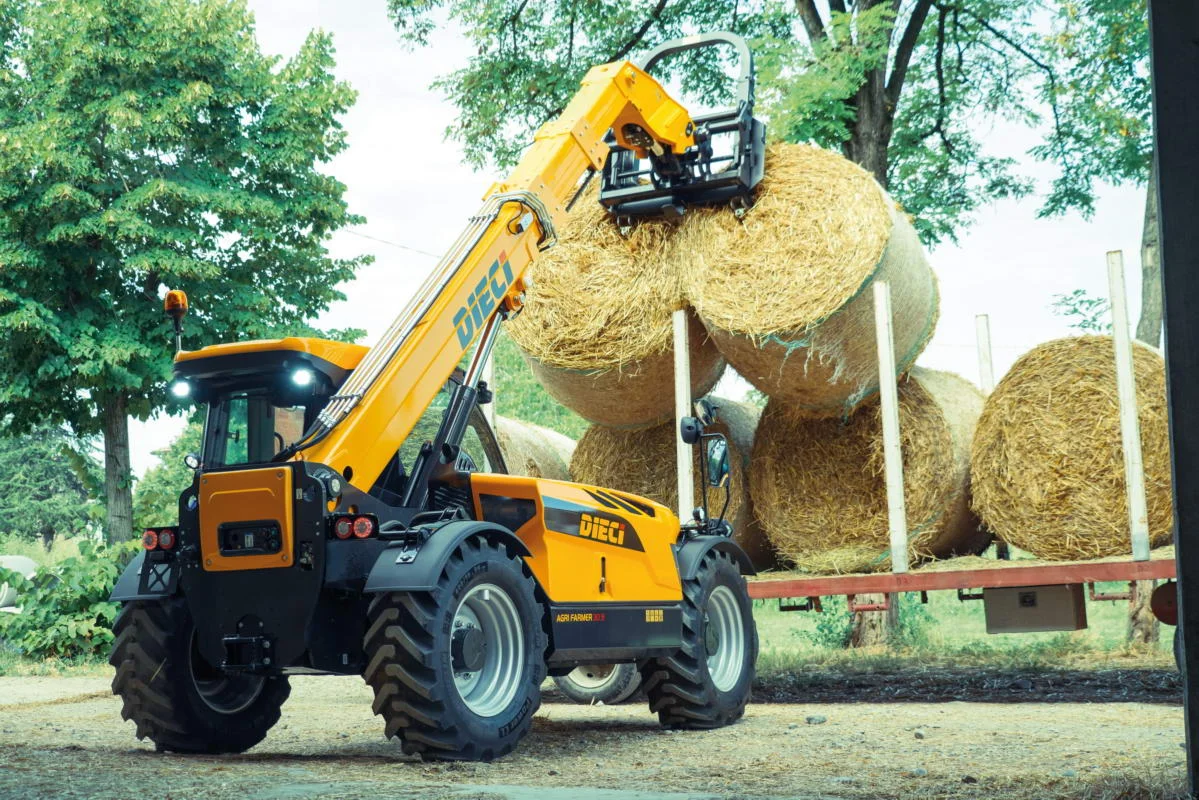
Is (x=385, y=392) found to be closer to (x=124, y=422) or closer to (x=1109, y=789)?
(x=1109, y=789)

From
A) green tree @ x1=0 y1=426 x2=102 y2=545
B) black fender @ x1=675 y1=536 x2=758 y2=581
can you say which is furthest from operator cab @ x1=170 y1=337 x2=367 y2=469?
green tree @ x1=0 y1=426 x2=102 y2=545

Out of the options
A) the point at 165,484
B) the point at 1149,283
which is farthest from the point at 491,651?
the point at 165,484

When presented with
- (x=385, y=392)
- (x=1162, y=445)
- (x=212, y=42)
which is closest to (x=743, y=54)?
(x=1162, y=445)

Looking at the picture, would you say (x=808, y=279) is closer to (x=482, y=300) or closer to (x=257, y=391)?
(x=482, y=300)

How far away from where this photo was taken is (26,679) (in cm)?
1352

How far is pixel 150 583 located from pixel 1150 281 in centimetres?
1305

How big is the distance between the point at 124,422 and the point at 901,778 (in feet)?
51.5

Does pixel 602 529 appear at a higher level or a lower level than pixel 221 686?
higher

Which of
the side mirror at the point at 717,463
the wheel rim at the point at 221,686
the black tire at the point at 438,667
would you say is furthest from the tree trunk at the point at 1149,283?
the wheel rim at the point at 221,686

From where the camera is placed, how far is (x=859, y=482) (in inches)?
397

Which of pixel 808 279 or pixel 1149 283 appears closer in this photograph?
pixel 808 279

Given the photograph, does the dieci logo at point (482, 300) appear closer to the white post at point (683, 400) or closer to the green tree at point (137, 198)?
the white post at point (683, 400)

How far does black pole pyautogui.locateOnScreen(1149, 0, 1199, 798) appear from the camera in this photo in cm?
426

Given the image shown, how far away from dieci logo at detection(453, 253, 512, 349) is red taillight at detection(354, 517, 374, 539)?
1.35 meters
